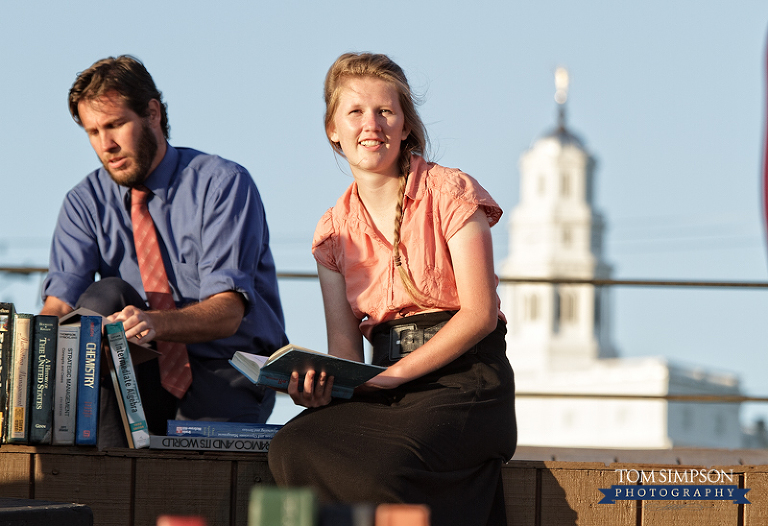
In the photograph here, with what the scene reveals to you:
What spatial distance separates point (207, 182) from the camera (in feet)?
8.96

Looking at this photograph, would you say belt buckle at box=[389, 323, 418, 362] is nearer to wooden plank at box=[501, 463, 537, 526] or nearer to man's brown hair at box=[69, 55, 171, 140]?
wooden plank at box=[501, 463, 537, 526]

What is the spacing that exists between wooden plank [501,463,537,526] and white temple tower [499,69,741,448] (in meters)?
63.7

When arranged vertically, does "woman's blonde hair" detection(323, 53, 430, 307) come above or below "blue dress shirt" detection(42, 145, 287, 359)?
above

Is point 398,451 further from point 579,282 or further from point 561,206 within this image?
point 561,206

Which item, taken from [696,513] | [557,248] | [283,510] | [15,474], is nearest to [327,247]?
[15,474]

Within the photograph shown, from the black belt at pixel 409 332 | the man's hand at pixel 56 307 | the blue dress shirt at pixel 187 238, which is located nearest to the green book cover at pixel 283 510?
the black belt at pixel 409 332

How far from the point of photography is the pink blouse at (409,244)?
2113 mm

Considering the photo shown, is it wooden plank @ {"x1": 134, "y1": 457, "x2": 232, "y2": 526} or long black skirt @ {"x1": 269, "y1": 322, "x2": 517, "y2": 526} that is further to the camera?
wooden plank @ {"x1": 134, "y1": 457, "x2": 232, "y2": 526}

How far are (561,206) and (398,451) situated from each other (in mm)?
70026

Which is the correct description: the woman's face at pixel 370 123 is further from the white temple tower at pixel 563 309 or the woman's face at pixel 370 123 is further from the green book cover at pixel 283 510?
the white temple tower at pixel 563 309

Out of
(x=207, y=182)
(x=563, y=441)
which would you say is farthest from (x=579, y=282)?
(x=563, y=441)

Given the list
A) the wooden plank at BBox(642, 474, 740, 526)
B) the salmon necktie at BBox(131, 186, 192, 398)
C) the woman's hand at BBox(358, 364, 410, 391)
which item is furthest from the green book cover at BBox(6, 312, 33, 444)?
the wooden plank at BBox(642, 474, 740, 526)

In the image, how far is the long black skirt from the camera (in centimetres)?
184

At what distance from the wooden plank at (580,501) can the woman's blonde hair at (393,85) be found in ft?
1.99
